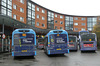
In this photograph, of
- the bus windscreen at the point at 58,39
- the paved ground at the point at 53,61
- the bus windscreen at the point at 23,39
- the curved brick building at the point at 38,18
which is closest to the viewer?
the paved ground at the point at 53,61

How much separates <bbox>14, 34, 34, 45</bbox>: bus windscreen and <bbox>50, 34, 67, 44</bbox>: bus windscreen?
264 centimetres

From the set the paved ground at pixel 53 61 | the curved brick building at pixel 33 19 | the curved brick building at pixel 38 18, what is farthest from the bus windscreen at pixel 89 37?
the curved brick building at pixel 38 18

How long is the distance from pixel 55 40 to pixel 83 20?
A: 192 ft

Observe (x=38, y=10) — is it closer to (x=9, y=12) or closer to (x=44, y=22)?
(x=44, y=22)

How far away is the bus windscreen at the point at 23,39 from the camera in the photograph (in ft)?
47.7

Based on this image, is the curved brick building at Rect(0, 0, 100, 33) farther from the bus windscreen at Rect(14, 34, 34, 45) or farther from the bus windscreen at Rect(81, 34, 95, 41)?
the bus windscreen at Rect(81, 34, 95, 41)

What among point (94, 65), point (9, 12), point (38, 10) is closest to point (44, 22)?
point (38, 10)

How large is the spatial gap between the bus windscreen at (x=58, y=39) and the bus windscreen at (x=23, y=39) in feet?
8.67

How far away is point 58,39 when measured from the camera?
16.6 m

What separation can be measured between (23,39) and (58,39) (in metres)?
4.01

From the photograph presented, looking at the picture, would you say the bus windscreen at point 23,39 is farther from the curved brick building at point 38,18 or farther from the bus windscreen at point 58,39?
the curved brick building at point 38,18

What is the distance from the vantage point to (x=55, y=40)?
54.3ft

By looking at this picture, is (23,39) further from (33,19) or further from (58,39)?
(33,19)

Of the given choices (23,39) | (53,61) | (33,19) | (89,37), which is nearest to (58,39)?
(23,39)
